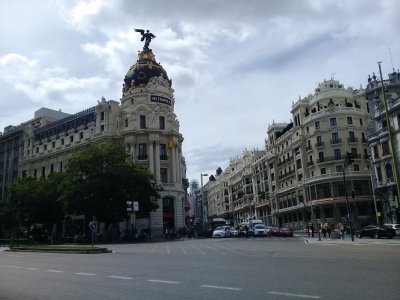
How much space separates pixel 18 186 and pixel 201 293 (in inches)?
2119

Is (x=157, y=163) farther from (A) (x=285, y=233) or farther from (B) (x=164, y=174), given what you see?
(A) (x=285, y=233)

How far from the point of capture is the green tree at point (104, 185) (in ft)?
153

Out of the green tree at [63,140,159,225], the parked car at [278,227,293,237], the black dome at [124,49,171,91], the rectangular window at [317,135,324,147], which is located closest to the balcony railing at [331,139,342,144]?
the rectangular window at [317,135,324,147]

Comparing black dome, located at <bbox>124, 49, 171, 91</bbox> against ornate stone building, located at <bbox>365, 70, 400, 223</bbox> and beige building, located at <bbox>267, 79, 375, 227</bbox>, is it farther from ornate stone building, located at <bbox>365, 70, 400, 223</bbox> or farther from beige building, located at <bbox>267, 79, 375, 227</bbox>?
ornate stone building, located at <bbox>365, 70, 400, 223</bbox>

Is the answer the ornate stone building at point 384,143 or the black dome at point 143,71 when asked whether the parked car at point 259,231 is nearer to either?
the ornate stone building at point 384,143

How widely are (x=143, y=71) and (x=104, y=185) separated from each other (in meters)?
28.4

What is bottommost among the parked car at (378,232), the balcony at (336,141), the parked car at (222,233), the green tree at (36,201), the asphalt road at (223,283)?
the asphalt road at (223,283)

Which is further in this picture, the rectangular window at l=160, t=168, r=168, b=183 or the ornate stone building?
the rectangular window at l=160, t=168, r=168, b=183

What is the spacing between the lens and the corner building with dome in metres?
64.4

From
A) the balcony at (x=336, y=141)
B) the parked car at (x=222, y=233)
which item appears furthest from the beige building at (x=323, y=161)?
the parked car at (x=222, y=233)

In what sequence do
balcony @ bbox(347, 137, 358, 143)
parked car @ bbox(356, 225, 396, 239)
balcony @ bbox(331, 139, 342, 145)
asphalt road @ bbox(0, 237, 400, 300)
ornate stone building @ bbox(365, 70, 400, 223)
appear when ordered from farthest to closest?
balcony @ bbox(347, 137, 358, 143) < balcony @ bbox(331, 139, 342, 145) < ornate stone building @ bbox(365, 70, 400, 223) < parked car @ bbox(356, 225, 396, 239) < asphalt road @ bbox(0, 237, 400, 300)

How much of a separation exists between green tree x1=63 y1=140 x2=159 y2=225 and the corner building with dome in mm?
13812

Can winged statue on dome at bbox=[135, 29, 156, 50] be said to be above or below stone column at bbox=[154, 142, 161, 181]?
above

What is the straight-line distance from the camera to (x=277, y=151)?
8950 cm
